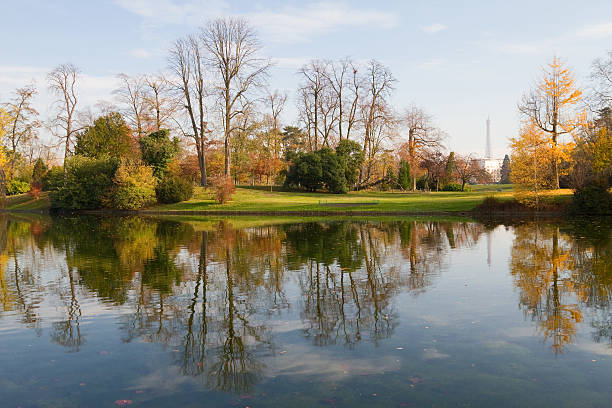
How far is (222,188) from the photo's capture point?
4122cm

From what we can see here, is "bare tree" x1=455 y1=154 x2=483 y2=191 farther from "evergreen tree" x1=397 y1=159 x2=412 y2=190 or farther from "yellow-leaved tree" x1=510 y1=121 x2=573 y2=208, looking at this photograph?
"yellow-leaved tree" x1=510 y1=121 x2=573 y2=208

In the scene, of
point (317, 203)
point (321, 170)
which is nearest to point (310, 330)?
point (317, 203)

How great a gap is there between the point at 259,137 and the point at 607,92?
4434 centimetres

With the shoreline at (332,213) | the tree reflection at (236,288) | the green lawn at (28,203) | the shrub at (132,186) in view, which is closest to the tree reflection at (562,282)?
the tree reflection at (236,288)

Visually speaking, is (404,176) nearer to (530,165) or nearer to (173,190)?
(530,165)

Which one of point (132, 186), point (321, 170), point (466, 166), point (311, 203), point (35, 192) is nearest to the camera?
point (311, 203)

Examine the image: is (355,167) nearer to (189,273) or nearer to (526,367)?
(189,273)

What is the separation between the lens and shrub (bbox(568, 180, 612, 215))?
29.7 m

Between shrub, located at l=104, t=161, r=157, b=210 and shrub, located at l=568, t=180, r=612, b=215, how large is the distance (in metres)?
33.3

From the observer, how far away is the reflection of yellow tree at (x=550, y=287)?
289 inches

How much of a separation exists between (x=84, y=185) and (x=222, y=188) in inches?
555

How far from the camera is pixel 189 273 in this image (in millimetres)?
12227

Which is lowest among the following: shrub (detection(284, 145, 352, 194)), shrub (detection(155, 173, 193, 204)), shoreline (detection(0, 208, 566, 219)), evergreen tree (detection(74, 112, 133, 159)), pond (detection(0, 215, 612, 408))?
pond (detection(0, 215, 612, 408))

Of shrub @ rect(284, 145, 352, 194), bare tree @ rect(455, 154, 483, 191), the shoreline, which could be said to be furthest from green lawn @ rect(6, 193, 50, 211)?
bare tree @ rect(455, 154, 483, 191)
